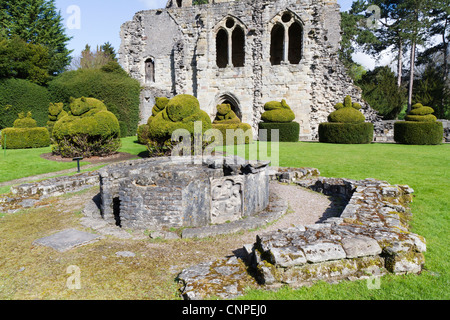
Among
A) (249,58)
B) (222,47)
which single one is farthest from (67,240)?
(222,47)

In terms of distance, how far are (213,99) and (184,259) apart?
1981cm

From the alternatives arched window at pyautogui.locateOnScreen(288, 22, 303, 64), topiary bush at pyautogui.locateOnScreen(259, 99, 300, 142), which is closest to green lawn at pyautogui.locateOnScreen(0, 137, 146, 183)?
topiary bush at pyautogui.locateOnScreen(259, 99, 300, 142)

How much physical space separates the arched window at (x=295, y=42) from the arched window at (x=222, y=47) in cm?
563

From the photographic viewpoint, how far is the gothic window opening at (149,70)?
1045 inches

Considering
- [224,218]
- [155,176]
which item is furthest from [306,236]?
[155,176]

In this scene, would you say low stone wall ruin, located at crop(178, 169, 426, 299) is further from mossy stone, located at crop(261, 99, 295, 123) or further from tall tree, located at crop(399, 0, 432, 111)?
tall tree, located at crop(399, 0, 432, 111)

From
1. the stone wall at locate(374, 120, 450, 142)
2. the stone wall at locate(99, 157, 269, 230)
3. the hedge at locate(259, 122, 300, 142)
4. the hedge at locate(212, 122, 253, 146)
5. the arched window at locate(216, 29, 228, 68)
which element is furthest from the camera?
the arched window at locate(216, 29, 228, 68)

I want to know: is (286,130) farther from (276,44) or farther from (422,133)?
(276,44)

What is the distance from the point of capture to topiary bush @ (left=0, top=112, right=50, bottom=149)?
15641 millimetres

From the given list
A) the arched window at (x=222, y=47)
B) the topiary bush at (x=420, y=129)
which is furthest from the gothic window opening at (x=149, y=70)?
the topiary bush at (x=420, y=129)

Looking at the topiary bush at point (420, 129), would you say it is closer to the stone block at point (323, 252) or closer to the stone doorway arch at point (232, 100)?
the stone doorway arch at point (232, 100)

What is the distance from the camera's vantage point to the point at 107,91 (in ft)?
74.3

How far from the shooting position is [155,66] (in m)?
26.0

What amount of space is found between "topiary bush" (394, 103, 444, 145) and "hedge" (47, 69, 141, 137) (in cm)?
1849
